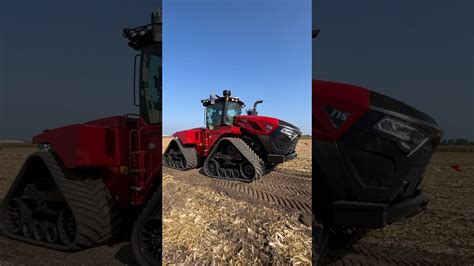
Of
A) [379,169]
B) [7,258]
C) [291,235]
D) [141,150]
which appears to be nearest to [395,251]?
[379,169]

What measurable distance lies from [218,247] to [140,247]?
0.99 m

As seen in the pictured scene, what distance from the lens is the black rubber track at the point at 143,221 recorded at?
288 cm

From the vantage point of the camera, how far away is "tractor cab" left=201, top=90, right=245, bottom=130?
2148 mm

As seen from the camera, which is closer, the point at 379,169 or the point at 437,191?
the point at 379,169

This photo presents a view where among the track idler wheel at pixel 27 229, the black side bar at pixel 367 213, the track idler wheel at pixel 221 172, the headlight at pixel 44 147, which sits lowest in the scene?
the track idler wheel at pixel 27 229

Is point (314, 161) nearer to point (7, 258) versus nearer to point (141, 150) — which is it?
point (141, 150)

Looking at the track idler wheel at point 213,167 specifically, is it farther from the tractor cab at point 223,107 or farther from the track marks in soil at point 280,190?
the tractor cab at point 223,107

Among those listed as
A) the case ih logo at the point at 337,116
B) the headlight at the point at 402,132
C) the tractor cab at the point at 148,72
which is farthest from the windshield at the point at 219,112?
the headlight at the point at 402,132

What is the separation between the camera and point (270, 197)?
7.47 ft

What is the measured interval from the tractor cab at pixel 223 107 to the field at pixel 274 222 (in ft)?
1.36

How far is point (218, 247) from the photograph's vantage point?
2342 mm

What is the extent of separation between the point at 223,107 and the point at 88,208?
2072 mm

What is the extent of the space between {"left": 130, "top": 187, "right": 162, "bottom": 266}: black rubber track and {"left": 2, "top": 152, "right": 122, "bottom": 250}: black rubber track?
54 cm

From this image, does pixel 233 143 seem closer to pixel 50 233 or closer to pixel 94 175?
pixel 94 175
